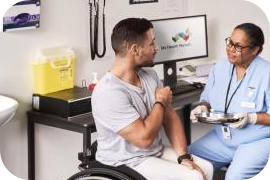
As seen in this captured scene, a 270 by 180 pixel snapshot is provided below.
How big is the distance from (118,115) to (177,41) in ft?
5.22

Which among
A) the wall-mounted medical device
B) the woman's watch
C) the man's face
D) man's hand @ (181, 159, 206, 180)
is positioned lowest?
man's hand @ (181, 159, 206, 180)

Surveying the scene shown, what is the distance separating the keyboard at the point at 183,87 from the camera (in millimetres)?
3533

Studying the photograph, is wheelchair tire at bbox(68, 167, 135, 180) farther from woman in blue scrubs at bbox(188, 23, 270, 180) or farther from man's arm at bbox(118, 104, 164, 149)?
woman in blue scrubs at bbox(188, 23, 270, 180)

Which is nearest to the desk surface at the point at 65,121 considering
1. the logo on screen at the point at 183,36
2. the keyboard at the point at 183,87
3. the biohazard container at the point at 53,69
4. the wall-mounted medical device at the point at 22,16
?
the biohazard container at the point at 53,69

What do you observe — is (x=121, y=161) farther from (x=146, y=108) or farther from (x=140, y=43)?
(x=140, y=43)

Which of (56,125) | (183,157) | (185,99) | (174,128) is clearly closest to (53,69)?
(56,125)

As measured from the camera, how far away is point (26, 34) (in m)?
3.04

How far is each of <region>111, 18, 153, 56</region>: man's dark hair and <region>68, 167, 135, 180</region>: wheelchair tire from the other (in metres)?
0.52

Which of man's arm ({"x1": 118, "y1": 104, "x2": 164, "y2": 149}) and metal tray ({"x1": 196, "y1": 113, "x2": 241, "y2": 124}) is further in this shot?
metal tray ({"x1": 196, "y1": 113, "x2": 241, "y2": 124})

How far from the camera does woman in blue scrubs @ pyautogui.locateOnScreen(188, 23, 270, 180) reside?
2639 millimetres

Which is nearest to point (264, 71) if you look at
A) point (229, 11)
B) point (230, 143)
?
point (230, 143)

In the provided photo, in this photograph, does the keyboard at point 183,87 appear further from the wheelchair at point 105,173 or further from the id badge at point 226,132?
the wheelchair at point 105,173

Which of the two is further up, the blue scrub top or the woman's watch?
the blue scrub top

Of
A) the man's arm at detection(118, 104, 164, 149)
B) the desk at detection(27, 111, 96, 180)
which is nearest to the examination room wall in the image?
the desk at detection(27, 111, 96, 180)
